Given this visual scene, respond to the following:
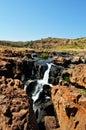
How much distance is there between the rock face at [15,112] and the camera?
13084 mm

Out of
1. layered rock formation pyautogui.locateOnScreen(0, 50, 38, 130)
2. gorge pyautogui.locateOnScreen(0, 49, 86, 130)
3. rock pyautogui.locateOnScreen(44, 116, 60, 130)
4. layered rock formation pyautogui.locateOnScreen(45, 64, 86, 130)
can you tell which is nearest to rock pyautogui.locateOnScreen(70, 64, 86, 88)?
gorge pyautogui.locateOnScreen(0, 49, 86, 130)

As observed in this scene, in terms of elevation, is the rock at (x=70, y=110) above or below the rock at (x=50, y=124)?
above

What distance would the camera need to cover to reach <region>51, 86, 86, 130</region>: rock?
56.3 ft

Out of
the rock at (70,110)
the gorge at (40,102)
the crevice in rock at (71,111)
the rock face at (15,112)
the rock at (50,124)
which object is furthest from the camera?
the rock at (50,124)

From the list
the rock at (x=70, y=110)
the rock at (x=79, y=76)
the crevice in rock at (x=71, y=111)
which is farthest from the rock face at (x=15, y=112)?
the rock at (x=79, y=76)

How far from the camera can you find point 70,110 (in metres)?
18.0

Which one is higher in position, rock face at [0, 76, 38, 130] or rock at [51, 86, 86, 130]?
rock face at [0, 76, 38, 130]

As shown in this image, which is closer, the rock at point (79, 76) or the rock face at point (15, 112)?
the rock face at point (15, 112)

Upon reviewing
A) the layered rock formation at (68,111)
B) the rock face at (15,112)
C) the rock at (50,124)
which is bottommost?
the rock at (50,124)

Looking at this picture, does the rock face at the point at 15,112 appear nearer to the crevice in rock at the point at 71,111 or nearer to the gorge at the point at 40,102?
the gorge at the point at 40,102

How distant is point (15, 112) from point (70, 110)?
17.9 feet

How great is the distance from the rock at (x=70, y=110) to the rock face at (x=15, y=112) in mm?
4028

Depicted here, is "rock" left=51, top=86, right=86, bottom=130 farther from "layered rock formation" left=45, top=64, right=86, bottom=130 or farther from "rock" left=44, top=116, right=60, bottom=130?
"rock" left=44, top=116, right=60, bottom=130

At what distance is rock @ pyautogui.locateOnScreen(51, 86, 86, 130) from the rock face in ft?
13.2
